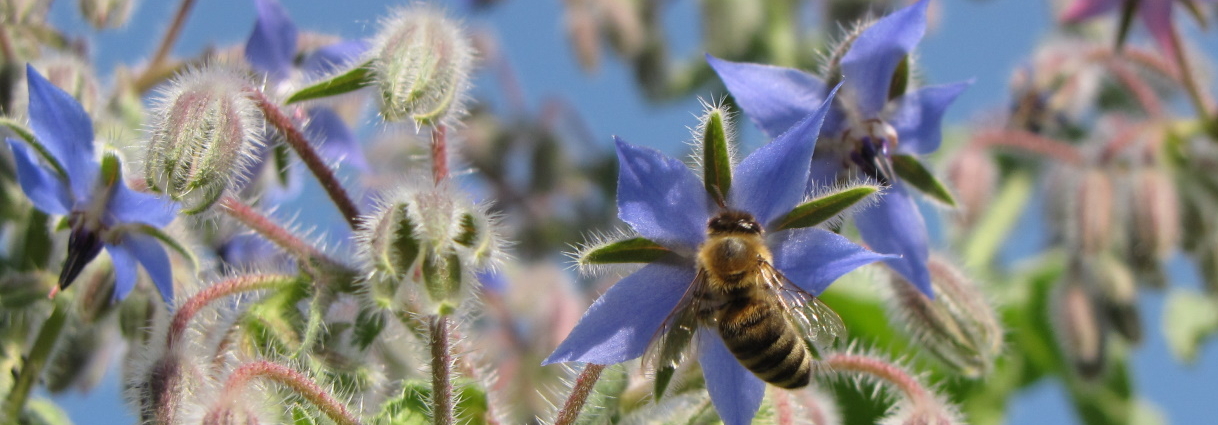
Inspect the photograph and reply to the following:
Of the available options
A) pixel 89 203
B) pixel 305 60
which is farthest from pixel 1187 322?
pixel 89 203

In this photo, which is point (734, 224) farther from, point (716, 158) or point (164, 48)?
point (164, 48)

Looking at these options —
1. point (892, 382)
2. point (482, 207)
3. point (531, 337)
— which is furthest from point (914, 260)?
point (531, 337)

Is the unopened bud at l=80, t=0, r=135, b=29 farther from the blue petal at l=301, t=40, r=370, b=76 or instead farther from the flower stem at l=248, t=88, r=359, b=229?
the flower stem at l=248, t=88, r=359, b=229

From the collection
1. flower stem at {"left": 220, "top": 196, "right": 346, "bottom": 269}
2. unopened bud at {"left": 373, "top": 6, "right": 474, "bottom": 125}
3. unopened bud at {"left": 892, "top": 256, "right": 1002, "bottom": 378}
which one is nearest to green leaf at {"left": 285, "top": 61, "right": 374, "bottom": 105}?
unopened bud at {"left": 373, "top": 6, "right": 474, "bottom": 125}

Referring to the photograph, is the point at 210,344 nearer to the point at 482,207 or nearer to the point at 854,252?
the point at 482,207

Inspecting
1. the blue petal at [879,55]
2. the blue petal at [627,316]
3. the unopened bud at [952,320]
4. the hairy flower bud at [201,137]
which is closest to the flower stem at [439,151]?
the hairy flower bud at [201,137]
